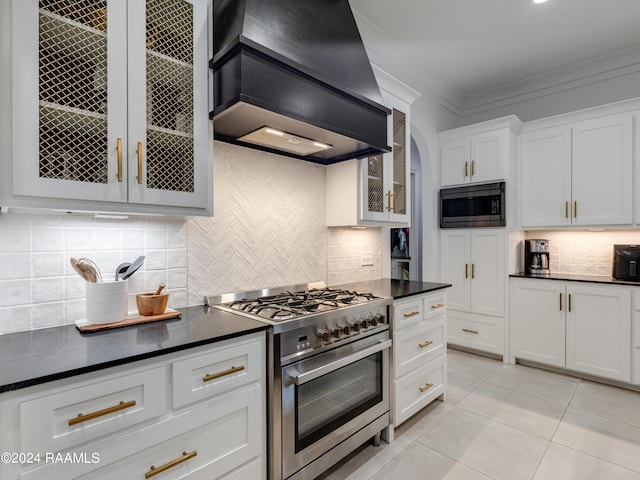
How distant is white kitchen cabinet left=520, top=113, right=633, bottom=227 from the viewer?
3039 mm

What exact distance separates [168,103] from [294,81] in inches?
23.8

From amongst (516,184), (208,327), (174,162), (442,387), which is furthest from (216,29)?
(516,184)

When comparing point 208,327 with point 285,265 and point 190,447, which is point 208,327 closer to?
point 190,447

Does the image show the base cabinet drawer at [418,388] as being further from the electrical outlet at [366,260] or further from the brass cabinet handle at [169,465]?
the brass cabinet handle at [169,465]

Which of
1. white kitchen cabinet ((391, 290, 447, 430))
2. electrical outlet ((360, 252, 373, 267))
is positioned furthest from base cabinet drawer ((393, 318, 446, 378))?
electrical outlet ((360, 252, 373, 267))

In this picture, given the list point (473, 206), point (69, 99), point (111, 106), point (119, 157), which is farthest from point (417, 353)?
point (69, 99)

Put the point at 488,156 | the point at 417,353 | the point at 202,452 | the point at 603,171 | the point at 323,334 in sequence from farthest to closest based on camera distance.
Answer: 1. the point at 488,156
2. the point at 603,171
3. the point at 417,353
4. the point at 323,334
5. the point at 202,452

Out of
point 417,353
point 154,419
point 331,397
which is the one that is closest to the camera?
point 154,419

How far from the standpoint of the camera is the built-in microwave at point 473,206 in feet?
11.5

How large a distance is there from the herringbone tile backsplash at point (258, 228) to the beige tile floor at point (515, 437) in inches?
48.5

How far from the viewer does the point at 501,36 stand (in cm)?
304

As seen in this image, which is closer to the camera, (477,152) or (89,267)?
(89,267)

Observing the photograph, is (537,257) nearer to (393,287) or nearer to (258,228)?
(393,287)

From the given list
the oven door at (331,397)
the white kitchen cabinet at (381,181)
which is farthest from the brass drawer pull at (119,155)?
the white kitchen cabinet at (381,181)
